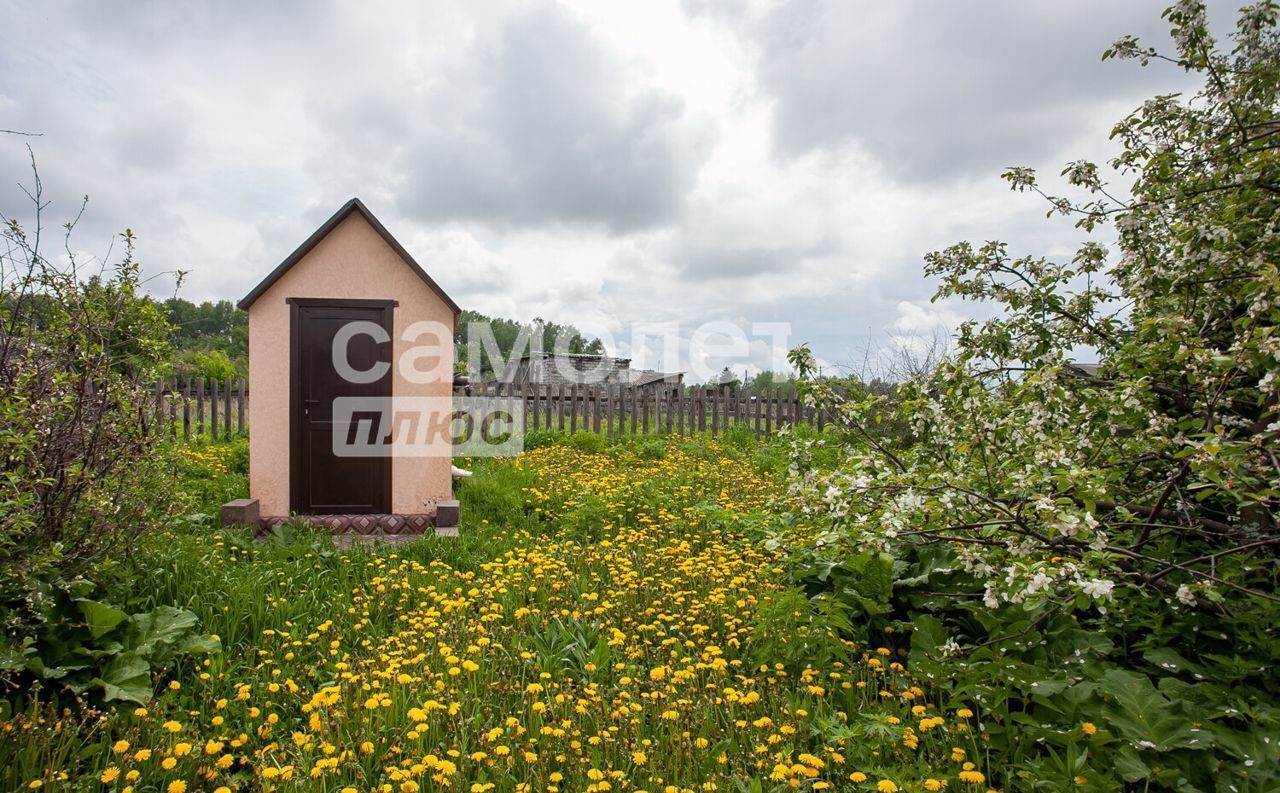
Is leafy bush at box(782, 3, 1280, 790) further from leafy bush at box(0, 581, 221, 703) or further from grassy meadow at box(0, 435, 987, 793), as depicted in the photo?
leafy bush at box(0, 581, 221, 703)

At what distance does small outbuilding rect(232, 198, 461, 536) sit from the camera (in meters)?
6.91

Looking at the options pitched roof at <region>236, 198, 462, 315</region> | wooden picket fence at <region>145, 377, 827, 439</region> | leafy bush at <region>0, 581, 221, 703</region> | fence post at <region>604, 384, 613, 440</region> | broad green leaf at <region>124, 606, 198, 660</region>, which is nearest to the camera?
leafy bush at <region>0, 581, 221, 703</region>

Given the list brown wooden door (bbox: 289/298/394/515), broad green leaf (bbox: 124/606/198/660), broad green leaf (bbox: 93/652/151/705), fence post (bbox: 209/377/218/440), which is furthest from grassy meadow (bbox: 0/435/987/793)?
fence post (bbox: 209/377/218/440)

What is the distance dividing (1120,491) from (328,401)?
7047 millimetres

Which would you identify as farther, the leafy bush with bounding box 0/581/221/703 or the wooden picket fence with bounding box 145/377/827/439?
the wooden picket fence with bounding box 145/377/827/439

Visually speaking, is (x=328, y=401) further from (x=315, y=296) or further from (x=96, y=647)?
(x=96, y=647)

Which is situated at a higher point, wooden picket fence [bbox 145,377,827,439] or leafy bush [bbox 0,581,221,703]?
wooden picket fence [bbox 145,377,827,439]

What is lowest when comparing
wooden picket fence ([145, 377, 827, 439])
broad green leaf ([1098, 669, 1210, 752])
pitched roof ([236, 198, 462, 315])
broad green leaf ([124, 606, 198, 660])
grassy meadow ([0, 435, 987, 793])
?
grassy meadow ([0, 435, 987, 793])

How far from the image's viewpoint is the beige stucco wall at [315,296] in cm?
690

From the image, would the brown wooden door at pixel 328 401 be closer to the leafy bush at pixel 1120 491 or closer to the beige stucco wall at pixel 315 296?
the beige stucco wall at pixel 315 296

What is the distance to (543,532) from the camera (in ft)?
21.9

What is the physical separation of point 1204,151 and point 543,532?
5.91 metres

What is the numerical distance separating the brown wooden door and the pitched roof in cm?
33

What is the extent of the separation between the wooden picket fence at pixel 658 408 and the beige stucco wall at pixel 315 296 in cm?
790
